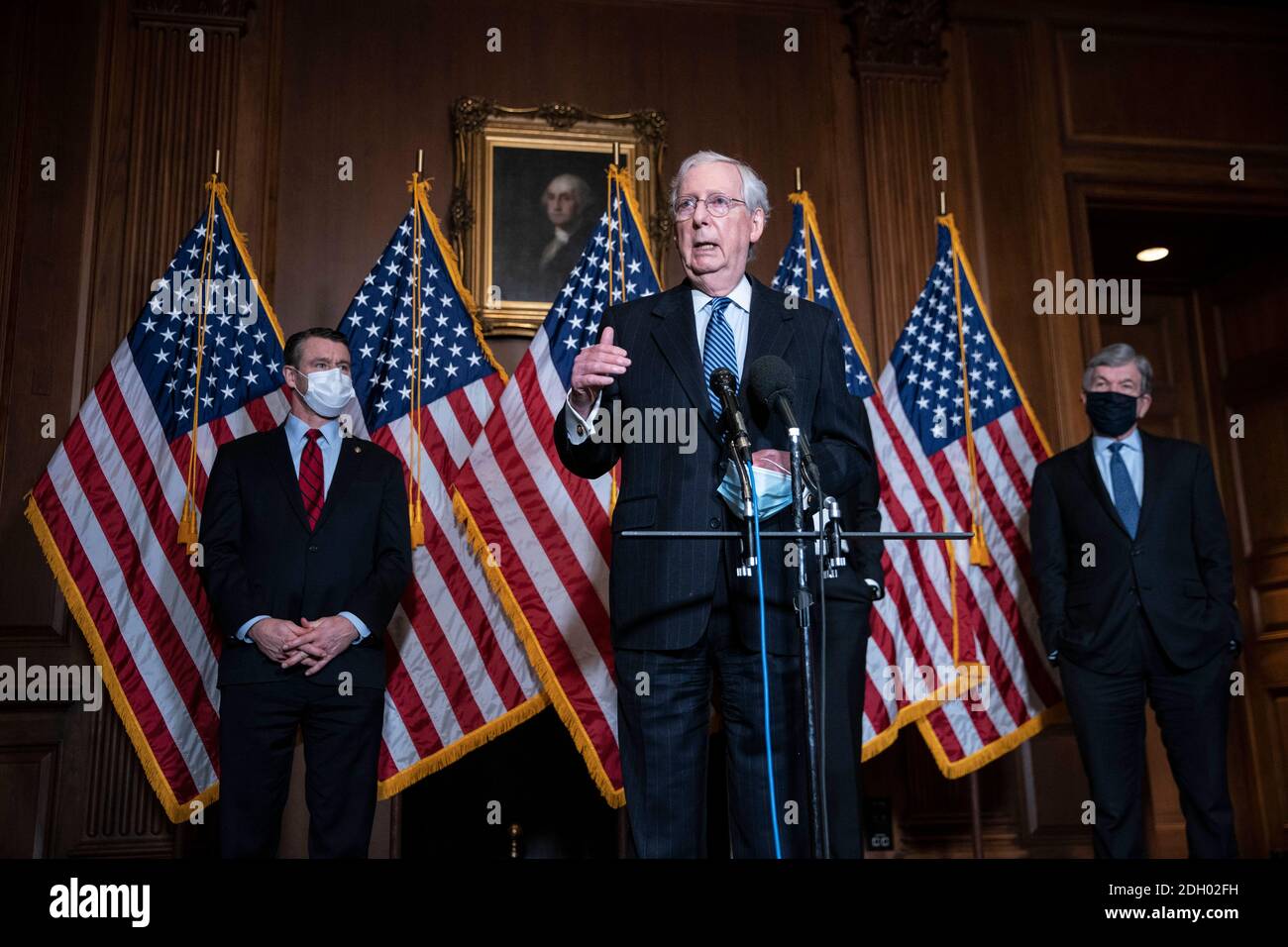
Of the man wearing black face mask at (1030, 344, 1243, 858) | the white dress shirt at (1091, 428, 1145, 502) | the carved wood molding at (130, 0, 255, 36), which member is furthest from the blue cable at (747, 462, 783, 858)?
the carved wood molding at (130, 0, 255, 36)

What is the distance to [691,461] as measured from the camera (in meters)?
2.27

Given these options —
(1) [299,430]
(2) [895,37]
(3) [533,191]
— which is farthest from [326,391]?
(2) [895,37]

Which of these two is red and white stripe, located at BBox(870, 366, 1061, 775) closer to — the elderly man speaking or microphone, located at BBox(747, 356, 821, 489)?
the elderly man speaking

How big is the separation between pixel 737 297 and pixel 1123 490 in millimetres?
2427

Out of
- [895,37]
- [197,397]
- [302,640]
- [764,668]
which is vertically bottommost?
[764,668]

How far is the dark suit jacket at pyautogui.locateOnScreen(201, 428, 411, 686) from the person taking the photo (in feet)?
11.3

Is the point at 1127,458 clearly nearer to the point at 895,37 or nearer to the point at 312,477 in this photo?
the point at 895,37

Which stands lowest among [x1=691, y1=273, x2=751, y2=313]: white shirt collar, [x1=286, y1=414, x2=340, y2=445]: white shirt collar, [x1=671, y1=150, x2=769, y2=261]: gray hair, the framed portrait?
[x1=691, y1=273, x2=751, y2=313]: white shirt collar

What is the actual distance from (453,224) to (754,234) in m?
2.96

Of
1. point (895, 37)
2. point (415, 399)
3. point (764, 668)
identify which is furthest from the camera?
point (895, 37)

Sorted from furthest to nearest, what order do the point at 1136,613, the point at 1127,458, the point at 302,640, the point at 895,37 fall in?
the point at 895,37 → the point at 1127,458 → the point at 1136,613 → the point at 302,640

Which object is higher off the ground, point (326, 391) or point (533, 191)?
point (533, 191)

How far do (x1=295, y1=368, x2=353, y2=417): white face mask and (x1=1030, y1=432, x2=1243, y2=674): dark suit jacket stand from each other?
2541 millimetres

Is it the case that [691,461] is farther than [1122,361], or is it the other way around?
[1122,361]
